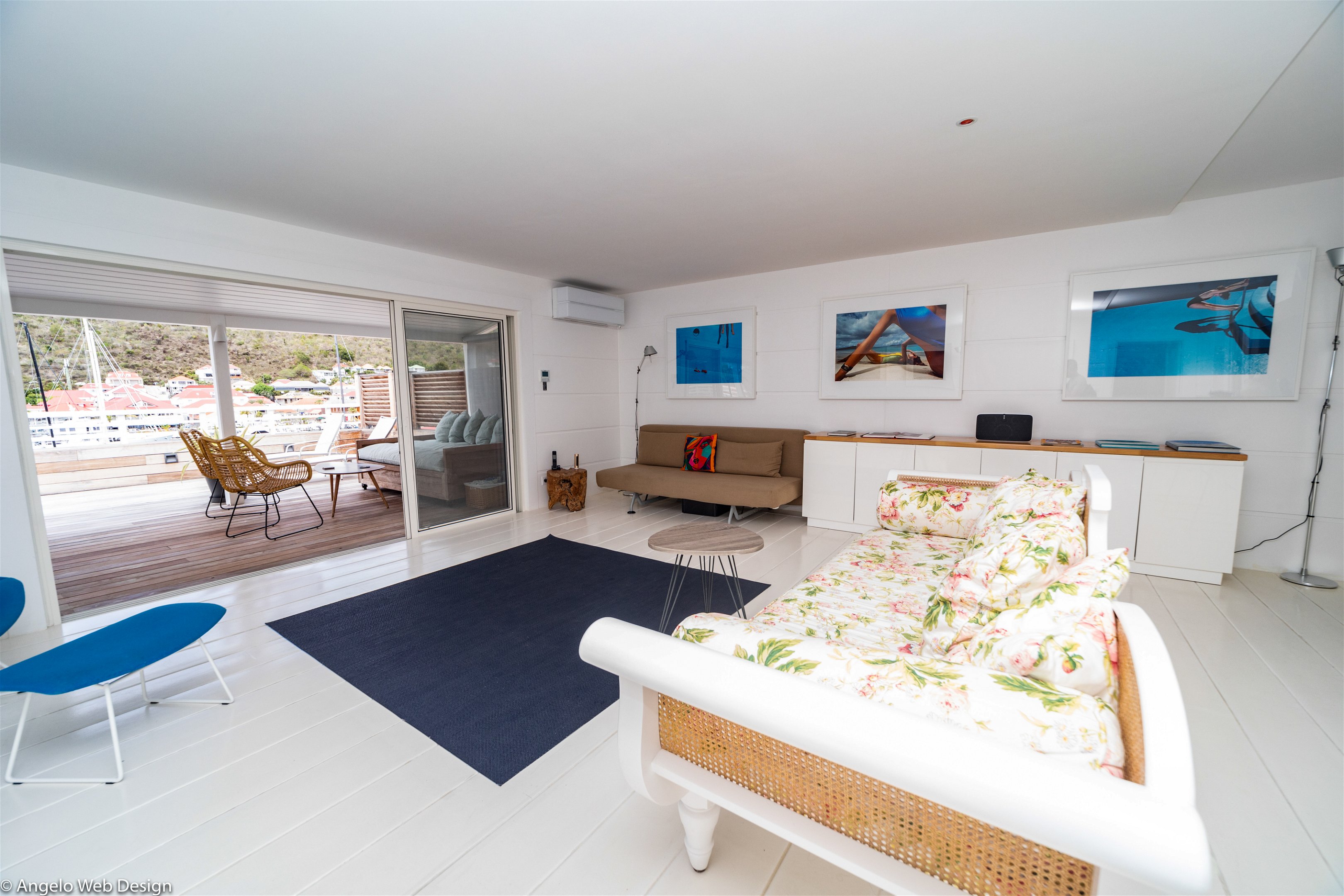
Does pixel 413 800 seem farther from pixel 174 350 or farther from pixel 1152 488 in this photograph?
pixel 174 350

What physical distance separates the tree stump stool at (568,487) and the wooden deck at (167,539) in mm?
1443

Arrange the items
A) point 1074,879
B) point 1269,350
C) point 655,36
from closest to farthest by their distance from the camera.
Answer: point 1074,879 → point 655,36 → point 1269,350

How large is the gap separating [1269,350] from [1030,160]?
2.19 m

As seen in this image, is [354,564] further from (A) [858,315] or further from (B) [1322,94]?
(B) [1322,94]

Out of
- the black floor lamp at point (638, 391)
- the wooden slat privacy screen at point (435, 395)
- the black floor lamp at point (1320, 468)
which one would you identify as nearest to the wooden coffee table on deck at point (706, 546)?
the wooden slat privacy screen at point (435, 395)

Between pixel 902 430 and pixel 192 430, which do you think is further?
pixel 192 430

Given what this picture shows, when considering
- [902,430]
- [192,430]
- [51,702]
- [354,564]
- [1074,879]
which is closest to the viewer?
[1074,879]

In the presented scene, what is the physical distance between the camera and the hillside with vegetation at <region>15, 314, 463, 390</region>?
796 centimetres

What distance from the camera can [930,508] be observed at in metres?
2.76

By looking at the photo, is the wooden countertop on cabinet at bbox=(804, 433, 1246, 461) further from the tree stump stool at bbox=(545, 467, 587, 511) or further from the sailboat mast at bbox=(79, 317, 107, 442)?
the sailboat mast at bbox=(79, 317, 107, 442)

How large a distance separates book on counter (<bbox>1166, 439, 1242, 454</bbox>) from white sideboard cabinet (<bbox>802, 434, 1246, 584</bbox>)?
7 cm

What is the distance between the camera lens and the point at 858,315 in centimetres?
464

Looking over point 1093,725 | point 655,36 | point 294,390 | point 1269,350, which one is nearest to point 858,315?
point 1269,350

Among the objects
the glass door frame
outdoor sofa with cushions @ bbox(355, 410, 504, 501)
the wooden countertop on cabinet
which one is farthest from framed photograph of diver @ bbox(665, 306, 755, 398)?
outdoor sofa with cushions @ bbox(355, 410, 504, 501)
